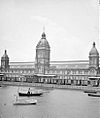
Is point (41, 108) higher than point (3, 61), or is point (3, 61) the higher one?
point (3, 61)

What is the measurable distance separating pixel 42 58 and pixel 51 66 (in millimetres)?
3014

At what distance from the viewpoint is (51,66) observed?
2798 inches

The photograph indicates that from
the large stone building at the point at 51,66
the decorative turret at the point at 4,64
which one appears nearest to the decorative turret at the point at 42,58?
the large stone building at the point at 51,66

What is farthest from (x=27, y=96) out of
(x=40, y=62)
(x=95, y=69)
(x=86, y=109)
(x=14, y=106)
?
(x=40, y=62)

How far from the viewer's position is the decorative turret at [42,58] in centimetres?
7006

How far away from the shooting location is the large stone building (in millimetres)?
64562

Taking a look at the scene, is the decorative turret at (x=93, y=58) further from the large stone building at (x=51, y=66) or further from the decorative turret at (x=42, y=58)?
the decorative turret at (x=42, y=58)

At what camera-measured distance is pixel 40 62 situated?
70.4 m

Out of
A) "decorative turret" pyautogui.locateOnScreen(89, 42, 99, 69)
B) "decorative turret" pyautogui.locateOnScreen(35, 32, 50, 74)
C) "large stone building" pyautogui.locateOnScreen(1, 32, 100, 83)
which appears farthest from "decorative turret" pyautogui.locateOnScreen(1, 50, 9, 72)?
"decorative turret" pyautogui.locateOnScreen(89, 42, 99, 69)

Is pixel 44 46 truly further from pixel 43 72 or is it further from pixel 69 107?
pixel 69 107

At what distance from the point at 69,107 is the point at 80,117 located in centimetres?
466

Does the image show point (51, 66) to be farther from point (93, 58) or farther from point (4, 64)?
point (4, 64)

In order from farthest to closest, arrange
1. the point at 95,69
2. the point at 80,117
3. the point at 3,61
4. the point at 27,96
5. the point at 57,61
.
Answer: the point at 3,61 < the point at 57,61 < the point at 95,69 < the point at 27,96 < the point at 80,117

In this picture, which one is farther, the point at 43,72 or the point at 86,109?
the point at 43,72
